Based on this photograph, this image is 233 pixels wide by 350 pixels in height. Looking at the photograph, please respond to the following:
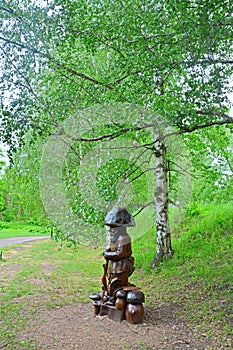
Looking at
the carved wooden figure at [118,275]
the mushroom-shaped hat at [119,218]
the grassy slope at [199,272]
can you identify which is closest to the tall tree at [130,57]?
the mushroom-shaped hat at [119,218]

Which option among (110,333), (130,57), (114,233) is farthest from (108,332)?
(130,57)

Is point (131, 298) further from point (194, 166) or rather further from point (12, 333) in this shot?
point (194, 166)

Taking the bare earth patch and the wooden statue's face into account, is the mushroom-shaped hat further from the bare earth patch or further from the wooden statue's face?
the bare earth patch

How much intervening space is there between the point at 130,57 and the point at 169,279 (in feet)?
14.1

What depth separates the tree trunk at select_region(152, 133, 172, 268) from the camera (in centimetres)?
780

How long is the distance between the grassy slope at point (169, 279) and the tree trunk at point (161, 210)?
28cm

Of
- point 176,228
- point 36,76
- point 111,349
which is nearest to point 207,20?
point 36,76

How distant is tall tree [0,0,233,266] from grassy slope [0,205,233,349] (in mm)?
2681

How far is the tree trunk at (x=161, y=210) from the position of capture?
25.6ft

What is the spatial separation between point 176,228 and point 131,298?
5.54 metres

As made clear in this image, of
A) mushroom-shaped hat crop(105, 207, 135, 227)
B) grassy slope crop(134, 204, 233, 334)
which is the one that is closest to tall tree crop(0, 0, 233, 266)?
mushroom-shaped hat crop(105, 207, 135, 227)

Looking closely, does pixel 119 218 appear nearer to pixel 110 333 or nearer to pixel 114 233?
pixel 114 233

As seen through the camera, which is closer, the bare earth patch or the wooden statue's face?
the bare earth patch

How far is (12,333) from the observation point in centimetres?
488
